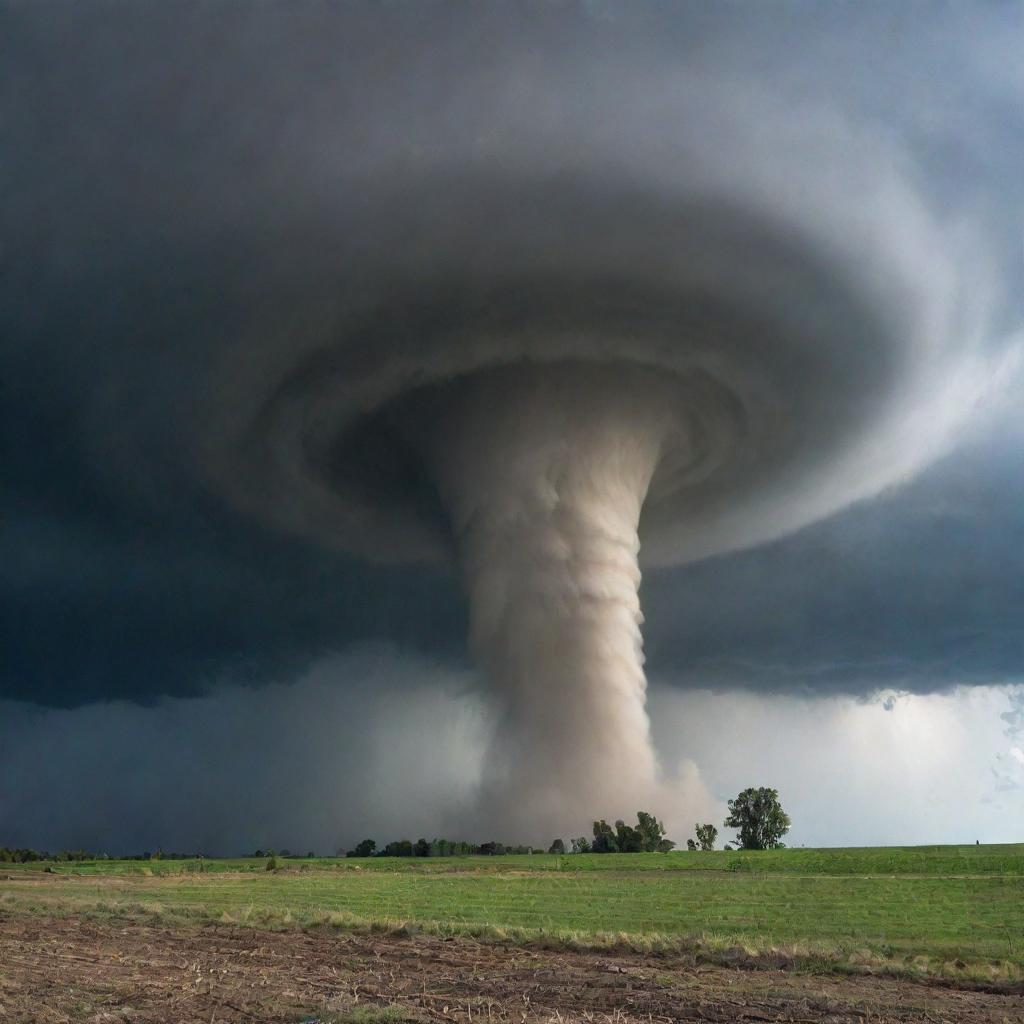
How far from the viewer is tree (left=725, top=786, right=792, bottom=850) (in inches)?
7721

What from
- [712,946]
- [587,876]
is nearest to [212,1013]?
[712,946]

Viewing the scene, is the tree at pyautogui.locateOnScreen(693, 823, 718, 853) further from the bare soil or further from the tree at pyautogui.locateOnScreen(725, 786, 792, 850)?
the bare soil

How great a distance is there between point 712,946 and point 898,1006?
1079 centimetres

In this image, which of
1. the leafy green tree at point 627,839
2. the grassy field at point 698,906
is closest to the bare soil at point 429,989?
the grassy field at point 698,906

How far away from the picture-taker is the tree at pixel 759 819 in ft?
643

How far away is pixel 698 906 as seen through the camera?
52.1 metres

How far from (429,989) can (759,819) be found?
18494 cm

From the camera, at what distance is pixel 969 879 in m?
71.8

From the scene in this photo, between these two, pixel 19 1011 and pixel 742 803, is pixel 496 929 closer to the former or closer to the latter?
pixel 19 1011

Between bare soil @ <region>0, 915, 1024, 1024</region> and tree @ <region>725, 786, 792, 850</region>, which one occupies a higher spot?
tree @ <region>725, 786, 792, 850</region>

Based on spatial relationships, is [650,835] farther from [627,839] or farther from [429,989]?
[429,989]

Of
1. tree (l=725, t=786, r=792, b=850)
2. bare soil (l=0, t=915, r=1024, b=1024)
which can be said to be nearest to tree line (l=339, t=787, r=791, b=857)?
tree (l=725, t=786, r=792, b=850)

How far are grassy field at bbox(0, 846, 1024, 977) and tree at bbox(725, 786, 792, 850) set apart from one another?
102665mm

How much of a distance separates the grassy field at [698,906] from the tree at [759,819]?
337 feet
